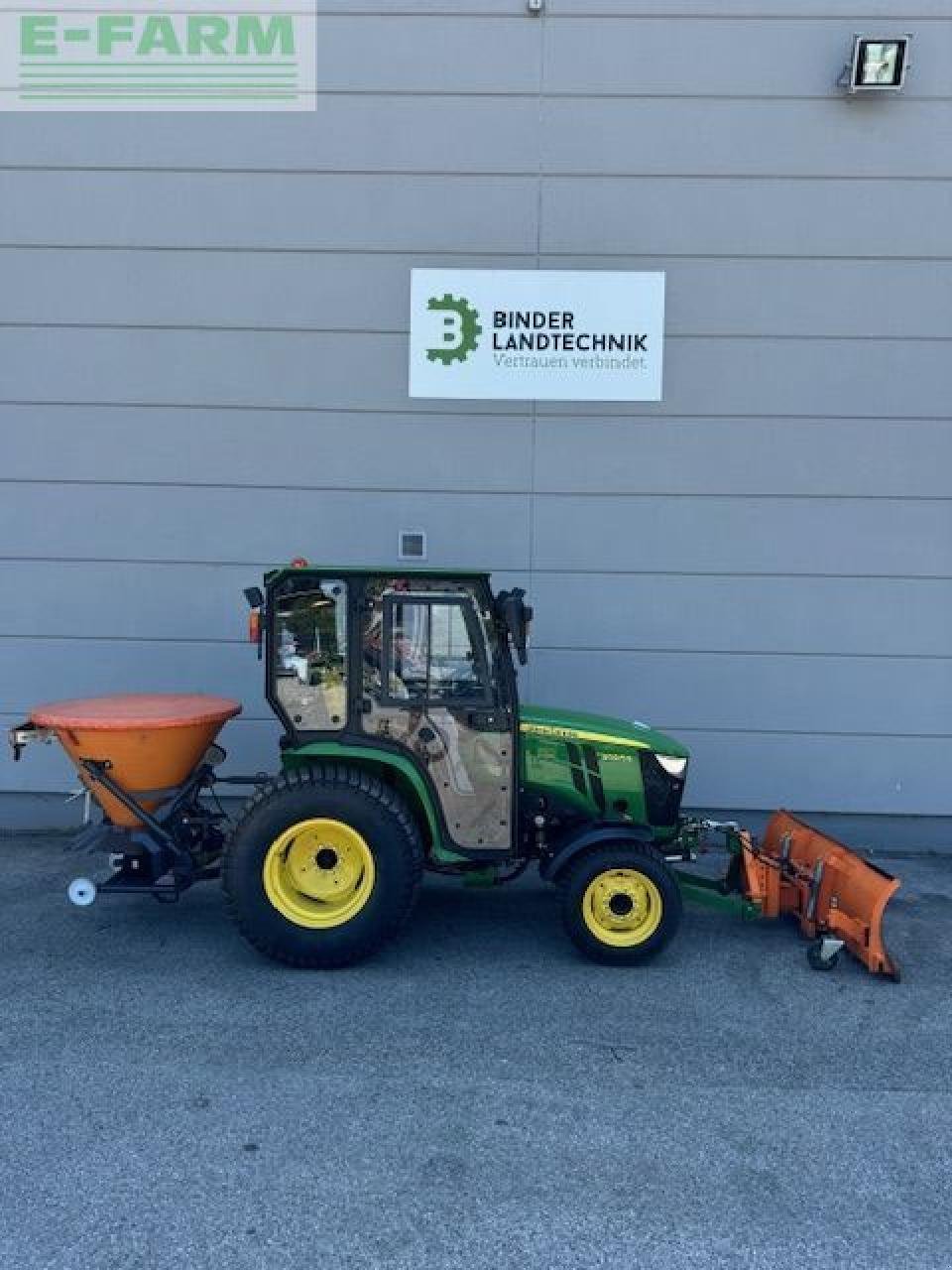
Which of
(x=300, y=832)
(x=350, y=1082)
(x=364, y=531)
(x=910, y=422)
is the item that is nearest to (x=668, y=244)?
(x=910, y=422)

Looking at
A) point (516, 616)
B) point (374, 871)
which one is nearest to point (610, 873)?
point (374, 871)

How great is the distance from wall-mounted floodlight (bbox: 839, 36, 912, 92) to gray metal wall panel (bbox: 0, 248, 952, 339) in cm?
108

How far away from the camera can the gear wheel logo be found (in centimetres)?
659

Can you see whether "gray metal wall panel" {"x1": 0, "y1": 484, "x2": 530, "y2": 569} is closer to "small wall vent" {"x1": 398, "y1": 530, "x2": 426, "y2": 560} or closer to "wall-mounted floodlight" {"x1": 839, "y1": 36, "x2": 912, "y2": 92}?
"small wall vent" {"x1": 398, "y1": 530, "x2": 426, "y2": 560}

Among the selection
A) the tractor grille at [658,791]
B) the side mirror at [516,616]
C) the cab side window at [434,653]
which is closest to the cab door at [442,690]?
the cab side window at [434,653]

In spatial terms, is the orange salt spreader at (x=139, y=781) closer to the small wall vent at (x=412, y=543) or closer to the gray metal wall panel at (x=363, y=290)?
the small wall vent at (x=412, y=543)

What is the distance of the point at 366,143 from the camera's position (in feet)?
21.6

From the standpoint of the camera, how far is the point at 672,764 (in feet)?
16.8

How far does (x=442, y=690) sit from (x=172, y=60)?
482 cm

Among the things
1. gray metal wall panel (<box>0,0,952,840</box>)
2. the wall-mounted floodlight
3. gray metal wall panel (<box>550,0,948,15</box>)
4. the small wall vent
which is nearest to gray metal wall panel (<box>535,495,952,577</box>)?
gray metal wall panel (<box>0,0,952,840</box>)

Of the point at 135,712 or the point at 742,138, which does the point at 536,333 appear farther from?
the point at 135,712

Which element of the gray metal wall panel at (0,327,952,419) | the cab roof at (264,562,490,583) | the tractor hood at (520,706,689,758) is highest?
the gray metal wall panel at (0,327,952,419)

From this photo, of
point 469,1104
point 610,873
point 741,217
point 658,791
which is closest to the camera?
point 469,1104

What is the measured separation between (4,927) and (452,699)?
2725 millimetres
